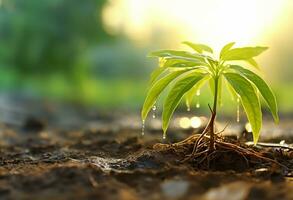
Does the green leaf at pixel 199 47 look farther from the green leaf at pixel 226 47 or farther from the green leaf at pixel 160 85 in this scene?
the green leaf at pixel 160 85

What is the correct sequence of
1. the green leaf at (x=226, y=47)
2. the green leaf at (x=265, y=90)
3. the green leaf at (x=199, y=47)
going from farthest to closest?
the green leaf at (x=199, y=47), the green leaf at (x=226, y=47), the green leaf at (x=265, y=90)

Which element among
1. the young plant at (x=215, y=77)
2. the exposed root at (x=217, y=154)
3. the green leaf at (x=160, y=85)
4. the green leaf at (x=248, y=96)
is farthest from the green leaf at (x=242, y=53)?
the exposed root at (x=217, y=154)

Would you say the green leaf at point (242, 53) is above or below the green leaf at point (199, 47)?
below

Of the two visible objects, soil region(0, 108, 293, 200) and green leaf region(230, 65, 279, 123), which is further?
green leaf region(230, 65, 279, 123)

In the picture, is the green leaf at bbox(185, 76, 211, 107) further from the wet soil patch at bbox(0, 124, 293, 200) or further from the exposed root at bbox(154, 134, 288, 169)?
the wet soil patch at bbox(0, 124, 293, 200)

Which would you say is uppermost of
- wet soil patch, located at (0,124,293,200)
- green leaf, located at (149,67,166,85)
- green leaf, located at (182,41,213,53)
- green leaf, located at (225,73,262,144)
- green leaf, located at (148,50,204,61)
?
green leaf, located at (182,41,213,53)

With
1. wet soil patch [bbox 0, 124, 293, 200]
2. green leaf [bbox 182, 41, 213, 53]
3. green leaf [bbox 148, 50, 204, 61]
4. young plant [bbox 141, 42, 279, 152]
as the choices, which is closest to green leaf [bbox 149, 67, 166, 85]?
young plant [bbox 141, 42, 279, 152]

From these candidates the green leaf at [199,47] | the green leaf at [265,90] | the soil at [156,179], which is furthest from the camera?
the green leaf at [199,47]

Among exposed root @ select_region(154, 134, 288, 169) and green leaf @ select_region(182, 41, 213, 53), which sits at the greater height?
green leaf @ select_region(182, 41, 213, 53)
